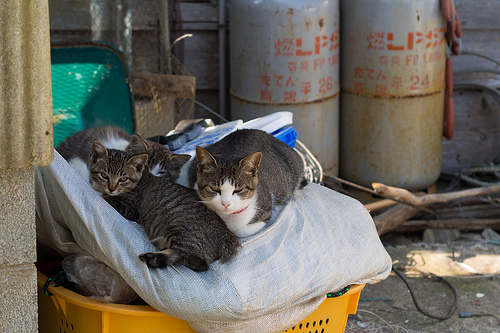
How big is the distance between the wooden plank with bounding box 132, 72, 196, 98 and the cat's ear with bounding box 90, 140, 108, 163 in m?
1.38

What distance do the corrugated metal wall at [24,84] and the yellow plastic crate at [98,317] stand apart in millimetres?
451

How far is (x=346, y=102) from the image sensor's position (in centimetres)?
412

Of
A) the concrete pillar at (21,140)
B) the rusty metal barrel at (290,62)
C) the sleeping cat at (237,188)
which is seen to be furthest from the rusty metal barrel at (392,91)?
the concrete pillar at (21,140)

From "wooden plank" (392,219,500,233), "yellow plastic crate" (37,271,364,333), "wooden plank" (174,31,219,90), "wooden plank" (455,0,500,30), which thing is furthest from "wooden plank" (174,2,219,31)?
"yellow plastic crate" (37,271,364,333)

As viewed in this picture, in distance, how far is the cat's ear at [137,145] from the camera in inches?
80.9

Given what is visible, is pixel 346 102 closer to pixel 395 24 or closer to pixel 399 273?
pixel 395 24

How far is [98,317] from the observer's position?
1606mm

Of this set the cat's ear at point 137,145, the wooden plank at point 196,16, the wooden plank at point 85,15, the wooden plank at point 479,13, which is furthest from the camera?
the wooden plank at point 479,13

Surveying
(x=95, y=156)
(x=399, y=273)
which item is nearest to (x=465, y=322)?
(x=399, y=273)

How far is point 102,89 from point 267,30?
1.22 meters

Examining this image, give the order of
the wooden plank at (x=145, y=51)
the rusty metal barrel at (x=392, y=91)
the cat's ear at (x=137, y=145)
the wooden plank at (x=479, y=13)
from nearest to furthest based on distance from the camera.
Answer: the cat's ear at (x=137, y=145) → the rusty metal barrel at (x=392, y=91) → the wooden plank at (x=145, y=51) → the wooden plank at (x=479, y=13)

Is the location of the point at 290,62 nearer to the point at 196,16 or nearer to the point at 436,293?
the point at 196,16

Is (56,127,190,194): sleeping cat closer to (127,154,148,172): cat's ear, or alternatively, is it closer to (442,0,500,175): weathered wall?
(127,154,148,172): cat's ear

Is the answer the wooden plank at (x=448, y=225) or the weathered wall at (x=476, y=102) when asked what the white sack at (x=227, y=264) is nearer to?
the wooden plank at (x=448, y=225)
